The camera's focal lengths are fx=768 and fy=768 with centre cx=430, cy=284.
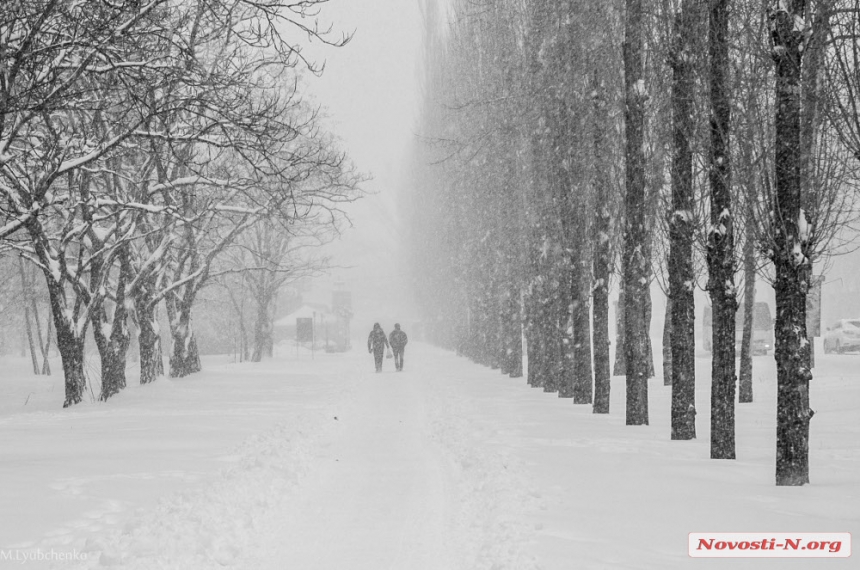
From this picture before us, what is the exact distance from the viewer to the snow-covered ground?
234 inches

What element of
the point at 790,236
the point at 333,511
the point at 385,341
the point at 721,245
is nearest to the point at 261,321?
the point at 385,341

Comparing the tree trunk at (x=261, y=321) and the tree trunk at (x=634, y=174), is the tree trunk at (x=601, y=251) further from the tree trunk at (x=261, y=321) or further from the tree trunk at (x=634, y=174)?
the tree trunk at (x=261, y=321)

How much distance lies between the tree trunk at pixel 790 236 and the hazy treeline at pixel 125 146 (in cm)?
526

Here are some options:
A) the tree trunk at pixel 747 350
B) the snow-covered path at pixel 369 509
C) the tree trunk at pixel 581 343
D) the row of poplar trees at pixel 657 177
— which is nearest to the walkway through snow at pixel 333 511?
the snow-covered path at pixel 369 509

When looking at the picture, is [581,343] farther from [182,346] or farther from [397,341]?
[397,341]

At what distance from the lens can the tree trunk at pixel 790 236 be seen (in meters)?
7.59

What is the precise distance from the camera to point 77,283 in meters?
17.3

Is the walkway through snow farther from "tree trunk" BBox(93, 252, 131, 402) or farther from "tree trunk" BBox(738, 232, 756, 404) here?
"tree trunk" BBox(738, 232, 756, 404)

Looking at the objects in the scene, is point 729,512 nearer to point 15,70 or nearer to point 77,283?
point 15,70

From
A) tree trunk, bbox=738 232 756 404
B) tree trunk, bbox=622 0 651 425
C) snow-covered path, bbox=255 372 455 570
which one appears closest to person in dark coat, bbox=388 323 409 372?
tree trunk, bbox=738 232 756 404

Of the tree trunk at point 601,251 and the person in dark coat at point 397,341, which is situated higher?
the tree trunk at point 601,251

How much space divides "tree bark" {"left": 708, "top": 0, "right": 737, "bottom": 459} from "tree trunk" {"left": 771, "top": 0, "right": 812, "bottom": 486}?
1.46m

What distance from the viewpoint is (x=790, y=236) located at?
301 inches

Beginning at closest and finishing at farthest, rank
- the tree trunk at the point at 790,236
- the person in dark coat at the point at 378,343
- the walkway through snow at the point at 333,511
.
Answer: the walkway through snow at the point at 333,511
the tree trunk at the point at 790,236
the person in dark coat at the point at 378,343
